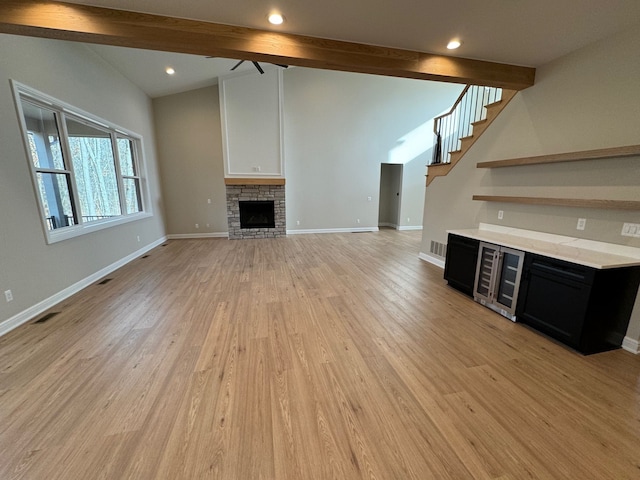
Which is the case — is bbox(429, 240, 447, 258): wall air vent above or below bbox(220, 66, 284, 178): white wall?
below

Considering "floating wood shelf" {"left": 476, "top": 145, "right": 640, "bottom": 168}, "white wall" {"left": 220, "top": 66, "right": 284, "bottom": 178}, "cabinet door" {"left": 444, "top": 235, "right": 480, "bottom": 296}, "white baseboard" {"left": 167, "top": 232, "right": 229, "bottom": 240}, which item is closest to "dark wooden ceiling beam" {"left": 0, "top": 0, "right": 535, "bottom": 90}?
"floating wood shelf" {"left": 476, "top": 145, "right": 640, "bottom": 168}

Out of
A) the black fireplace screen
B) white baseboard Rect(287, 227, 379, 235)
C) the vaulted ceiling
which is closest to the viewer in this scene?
the vaulted ceiling

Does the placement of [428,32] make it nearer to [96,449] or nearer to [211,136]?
[96,449]

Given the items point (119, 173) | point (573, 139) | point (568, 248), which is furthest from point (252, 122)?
point (568, 248)

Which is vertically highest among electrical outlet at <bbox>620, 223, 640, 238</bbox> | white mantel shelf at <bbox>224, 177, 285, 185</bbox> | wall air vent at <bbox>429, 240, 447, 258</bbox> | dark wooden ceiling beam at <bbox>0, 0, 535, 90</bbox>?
dark wooden ceiling beam at <bbox>0, 0, 535, 90</bbox>

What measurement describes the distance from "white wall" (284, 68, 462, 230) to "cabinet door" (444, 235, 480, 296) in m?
4.63

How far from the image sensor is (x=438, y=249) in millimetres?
4766

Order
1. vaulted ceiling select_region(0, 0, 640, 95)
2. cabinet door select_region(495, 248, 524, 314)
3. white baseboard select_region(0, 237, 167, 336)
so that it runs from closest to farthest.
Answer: vaulted ceiling select_region(0, 0, 640, 95) < white baseboard select_region(0, 237, 167, 336) < cabinet door select_region(495, 248, 524, 314)

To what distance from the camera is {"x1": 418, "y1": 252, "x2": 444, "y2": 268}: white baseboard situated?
4713 millimetres

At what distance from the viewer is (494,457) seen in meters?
1.38

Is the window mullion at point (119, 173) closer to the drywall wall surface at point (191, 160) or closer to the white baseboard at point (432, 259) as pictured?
the drywall wall surface at point (191, 160)

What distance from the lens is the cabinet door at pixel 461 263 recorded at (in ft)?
11.0

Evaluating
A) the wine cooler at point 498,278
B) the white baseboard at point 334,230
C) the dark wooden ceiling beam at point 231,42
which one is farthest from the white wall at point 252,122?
the wine cooler at point 498,278

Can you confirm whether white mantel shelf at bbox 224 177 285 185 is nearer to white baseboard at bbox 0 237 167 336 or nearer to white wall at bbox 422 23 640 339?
white baseboard at bbox 0 237 167 336
